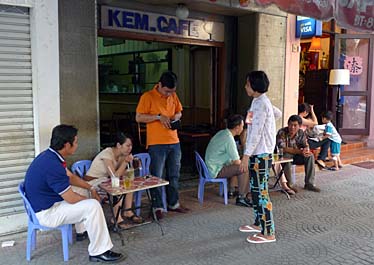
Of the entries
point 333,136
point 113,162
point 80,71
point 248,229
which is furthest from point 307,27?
point 113,162

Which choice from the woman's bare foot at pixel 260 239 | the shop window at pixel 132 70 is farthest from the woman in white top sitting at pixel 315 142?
the shop window at pixel 132 70

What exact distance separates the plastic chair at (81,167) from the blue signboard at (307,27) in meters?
4.58

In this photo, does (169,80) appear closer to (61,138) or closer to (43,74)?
(43,74)

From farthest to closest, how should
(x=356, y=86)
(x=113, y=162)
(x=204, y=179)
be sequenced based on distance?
(x=356, y=86), (x=204, y=179), (x=113, y=162)

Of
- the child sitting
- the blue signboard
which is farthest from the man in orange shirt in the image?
the child sitting

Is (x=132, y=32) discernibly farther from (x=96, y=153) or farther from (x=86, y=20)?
(x=96, y=153)

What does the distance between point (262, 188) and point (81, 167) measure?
202cm

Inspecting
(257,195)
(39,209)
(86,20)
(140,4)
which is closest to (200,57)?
(140,4)

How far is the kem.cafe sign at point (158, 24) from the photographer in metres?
5.53

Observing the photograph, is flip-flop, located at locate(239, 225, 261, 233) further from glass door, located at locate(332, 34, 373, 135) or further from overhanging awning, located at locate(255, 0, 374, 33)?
glass door, located at locate(332, 34, 373, 135)

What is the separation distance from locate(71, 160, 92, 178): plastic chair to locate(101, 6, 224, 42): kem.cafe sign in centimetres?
198

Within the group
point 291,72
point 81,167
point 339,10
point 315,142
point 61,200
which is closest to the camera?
point 61,200

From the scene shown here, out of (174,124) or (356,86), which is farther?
(356,86)

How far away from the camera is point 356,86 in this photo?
31.5ft
